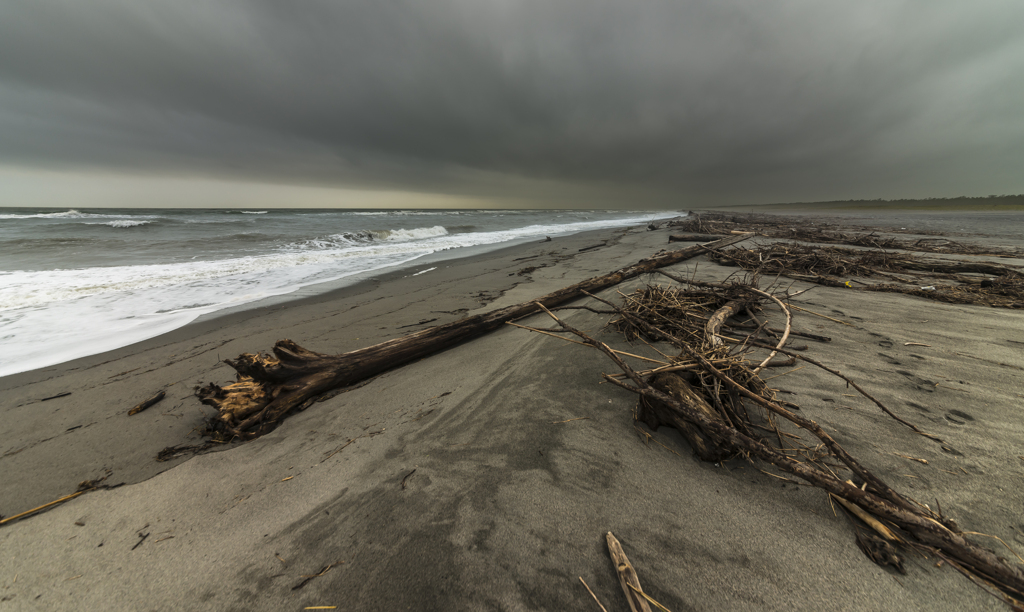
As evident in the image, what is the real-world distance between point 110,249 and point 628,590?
18412mm

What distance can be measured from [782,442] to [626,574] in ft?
4.07

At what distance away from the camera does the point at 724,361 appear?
192cm

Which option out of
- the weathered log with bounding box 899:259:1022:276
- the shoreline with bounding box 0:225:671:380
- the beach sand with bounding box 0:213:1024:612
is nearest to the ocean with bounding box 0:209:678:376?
the shoreline with bounding box 0:225:671:380

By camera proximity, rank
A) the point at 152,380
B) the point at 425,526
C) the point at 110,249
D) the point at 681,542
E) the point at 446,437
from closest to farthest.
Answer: the point at 681,542 < the point at 425,526 < the point at 446,437 < the point at 152,380 < the point at 110,249

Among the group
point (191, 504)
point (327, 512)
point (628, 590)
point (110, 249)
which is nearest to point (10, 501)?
point (191, 504)

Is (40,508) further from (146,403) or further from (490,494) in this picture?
(490,494)

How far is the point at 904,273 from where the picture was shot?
5.38 metres

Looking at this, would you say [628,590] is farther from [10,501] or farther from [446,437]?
[10,501]

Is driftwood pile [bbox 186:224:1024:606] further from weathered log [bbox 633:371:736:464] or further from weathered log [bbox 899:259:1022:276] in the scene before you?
weathered log [bbox 899:259:1022:276]

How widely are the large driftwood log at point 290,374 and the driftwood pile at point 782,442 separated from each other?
1911 millimetres

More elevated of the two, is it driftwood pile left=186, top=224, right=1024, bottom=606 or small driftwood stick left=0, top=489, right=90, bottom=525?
driftwood pile left=186, top=224, right=1024, bottom=606

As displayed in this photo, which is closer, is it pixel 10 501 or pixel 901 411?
pixel 10 501

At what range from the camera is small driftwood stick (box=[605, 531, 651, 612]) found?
1122 millimetres

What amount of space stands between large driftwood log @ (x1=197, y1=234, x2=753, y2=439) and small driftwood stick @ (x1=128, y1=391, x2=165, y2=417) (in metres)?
0.37
